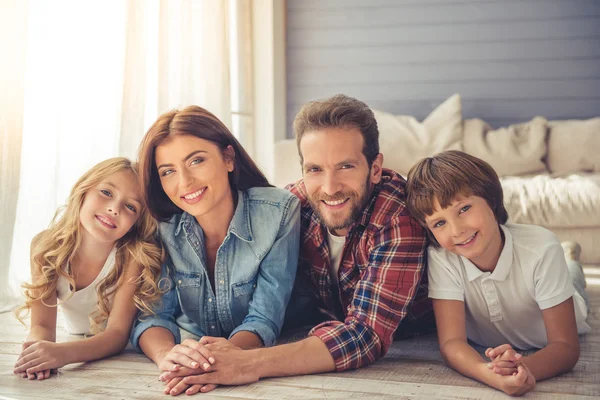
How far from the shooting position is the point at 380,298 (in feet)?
5.63

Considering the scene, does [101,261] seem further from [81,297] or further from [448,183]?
[448,183]

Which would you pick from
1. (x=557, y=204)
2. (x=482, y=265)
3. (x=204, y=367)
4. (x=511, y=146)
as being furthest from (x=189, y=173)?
(x=511, y=146)

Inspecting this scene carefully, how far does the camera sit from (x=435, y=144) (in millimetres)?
4121

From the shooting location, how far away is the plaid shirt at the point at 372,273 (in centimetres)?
169

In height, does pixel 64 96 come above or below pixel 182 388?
above

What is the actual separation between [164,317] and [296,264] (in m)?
0.41

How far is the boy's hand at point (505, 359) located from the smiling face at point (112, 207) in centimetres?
111

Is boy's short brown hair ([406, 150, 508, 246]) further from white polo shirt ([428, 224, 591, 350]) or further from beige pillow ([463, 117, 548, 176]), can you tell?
beige pillow ([463, 117, 548, 176])

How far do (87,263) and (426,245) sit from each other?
3.34 ft

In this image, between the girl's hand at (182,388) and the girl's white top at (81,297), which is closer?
the girl's hand at (182,388)

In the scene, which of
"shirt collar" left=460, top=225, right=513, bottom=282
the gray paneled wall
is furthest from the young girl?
the gray paneled wall

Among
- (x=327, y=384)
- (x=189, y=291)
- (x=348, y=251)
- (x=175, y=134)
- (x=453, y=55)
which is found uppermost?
(x=453, y=55)

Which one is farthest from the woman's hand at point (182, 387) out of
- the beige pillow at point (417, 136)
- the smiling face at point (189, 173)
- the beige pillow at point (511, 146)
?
the beige pillow at point (511, 146)

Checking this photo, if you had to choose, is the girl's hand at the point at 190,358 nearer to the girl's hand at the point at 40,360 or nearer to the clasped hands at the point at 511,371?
the girl's hand at the point at 40,360
